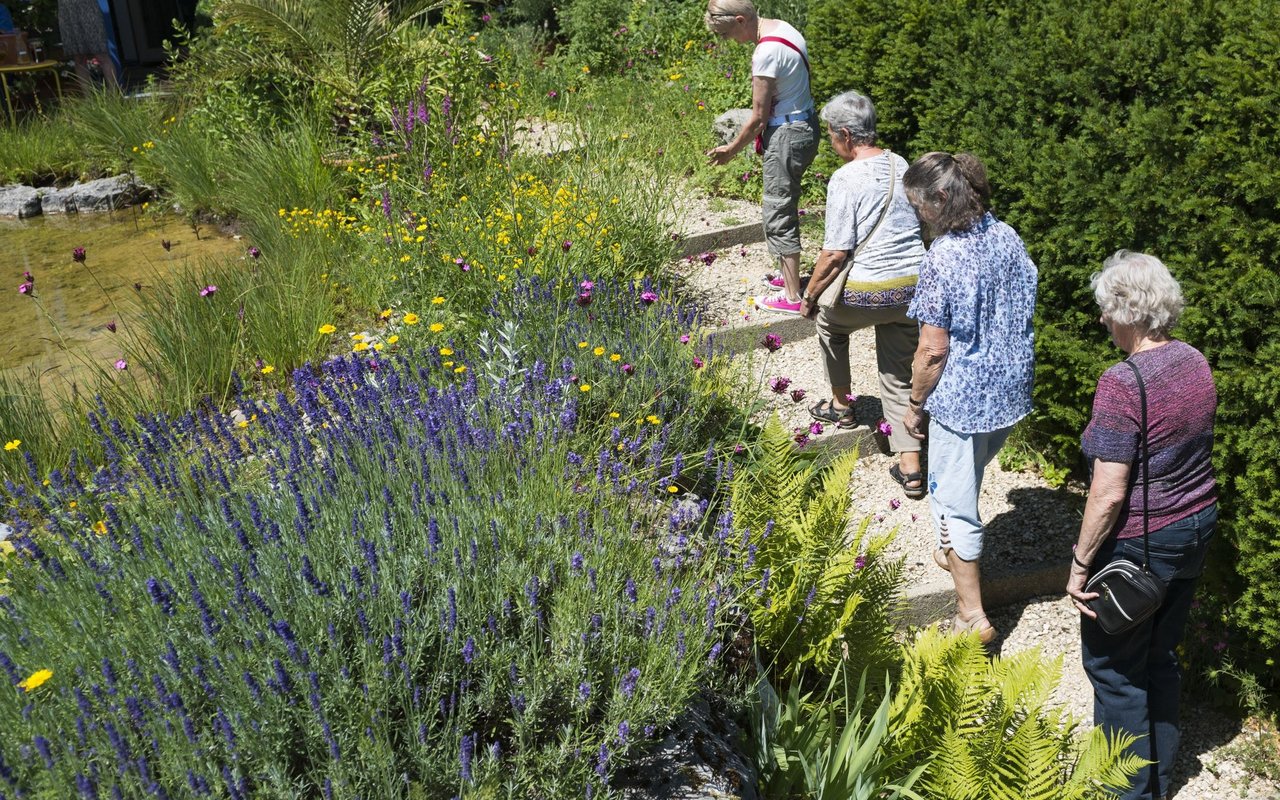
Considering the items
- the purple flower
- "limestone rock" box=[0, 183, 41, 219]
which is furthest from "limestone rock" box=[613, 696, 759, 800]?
"limestone rock" box=[0, 183, 41, 219]

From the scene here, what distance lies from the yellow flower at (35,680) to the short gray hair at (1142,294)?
314cm

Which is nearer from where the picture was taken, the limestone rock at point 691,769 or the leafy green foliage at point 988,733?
the limestone rock at point 691,769

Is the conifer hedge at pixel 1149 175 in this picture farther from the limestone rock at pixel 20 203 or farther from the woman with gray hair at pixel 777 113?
the limestone rock at pixel 20 203

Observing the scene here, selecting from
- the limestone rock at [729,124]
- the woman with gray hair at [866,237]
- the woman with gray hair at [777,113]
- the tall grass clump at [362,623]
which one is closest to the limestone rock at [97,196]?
the limestone rock at [729,124]

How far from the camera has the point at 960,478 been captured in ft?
12.7

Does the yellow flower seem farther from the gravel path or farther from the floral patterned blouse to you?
the floral patterned blouse

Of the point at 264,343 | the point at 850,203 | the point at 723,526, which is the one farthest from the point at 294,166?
the point at 723,526

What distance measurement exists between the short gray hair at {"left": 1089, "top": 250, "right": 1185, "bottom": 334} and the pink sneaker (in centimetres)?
280

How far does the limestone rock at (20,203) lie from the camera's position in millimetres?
10031

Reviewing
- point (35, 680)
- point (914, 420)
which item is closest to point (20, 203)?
point (35, 680)

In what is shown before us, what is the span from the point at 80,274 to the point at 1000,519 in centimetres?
741

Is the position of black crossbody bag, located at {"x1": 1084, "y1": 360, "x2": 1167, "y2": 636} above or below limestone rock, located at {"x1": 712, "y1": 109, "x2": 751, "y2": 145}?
below

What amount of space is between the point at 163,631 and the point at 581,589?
1.04 metres

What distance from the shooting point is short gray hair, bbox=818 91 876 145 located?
4.41 metres
